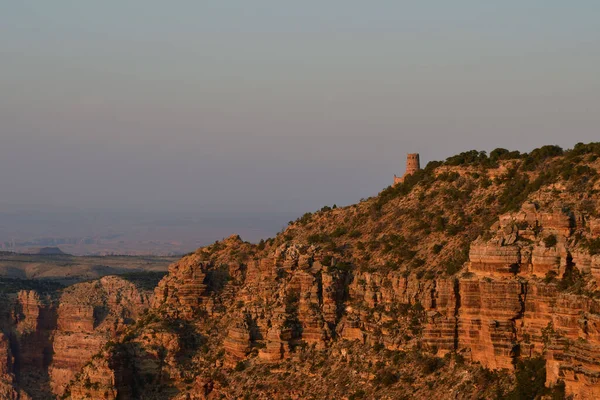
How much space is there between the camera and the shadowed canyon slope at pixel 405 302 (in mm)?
68438

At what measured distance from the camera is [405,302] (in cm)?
7881

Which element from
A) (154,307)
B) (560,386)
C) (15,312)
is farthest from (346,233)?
(15,312)

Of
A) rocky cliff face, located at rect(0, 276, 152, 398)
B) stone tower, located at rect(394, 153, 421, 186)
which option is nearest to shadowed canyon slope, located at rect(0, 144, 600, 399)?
stone tower, located at rect(394, 153, 421, 186)

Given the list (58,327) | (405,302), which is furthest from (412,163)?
(58,327)

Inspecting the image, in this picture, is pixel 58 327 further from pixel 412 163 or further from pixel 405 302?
pixel 405 302

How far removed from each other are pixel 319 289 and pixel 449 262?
1003 cm

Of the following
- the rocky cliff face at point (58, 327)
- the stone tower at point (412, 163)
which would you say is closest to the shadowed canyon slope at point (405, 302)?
the stone tower at point (412, 163)

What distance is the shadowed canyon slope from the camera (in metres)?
68.4

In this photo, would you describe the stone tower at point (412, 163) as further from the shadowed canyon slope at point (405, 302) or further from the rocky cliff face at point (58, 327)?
the rocky cliff face at point (58, 327)

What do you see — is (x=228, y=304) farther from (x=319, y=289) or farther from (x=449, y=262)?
(x=449, y=262)

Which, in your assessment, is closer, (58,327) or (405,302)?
(405,302)

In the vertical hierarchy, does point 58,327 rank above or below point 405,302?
below

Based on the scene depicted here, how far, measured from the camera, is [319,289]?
8544 centimetres

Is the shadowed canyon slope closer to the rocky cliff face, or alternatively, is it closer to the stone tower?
the stone tower
